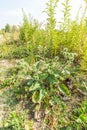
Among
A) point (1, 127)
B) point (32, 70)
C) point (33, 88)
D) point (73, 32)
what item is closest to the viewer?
point (1, 127)

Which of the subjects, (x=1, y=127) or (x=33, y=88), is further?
(x=33, y=88)

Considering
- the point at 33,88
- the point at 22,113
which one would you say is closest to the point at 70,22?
the point at 33,88

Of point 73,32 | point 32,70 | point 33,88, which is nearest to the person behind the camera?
point 33,88

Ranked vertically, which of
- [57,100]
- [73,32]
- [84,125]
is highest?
[73,32]

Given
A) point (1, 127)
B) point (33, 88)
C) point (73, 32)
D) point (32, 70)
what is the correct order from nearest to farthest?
1. point (1, 127)
2. point (33, 88)
3. point (32, 70)
4. point (73, 32)

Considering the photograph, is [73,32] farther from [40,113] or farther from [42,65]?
[40,113]

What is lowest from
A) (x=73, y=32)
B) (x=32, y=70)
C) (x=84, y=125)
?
(x=84, y=125)

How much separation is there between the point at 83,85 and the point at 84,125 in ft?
2.34

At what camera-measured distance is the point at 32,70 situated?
447cm

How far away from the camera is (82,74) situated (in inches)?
186

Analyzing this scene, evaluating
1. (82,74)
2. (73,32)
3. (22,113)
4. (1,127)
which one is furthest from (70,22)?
(1,127)

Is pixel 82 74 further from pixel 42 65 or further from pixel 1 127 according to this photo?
pixel 1 127

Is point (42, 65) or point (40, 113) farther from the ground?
point (42, 65)

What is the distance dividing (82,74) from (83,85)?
28 cm
